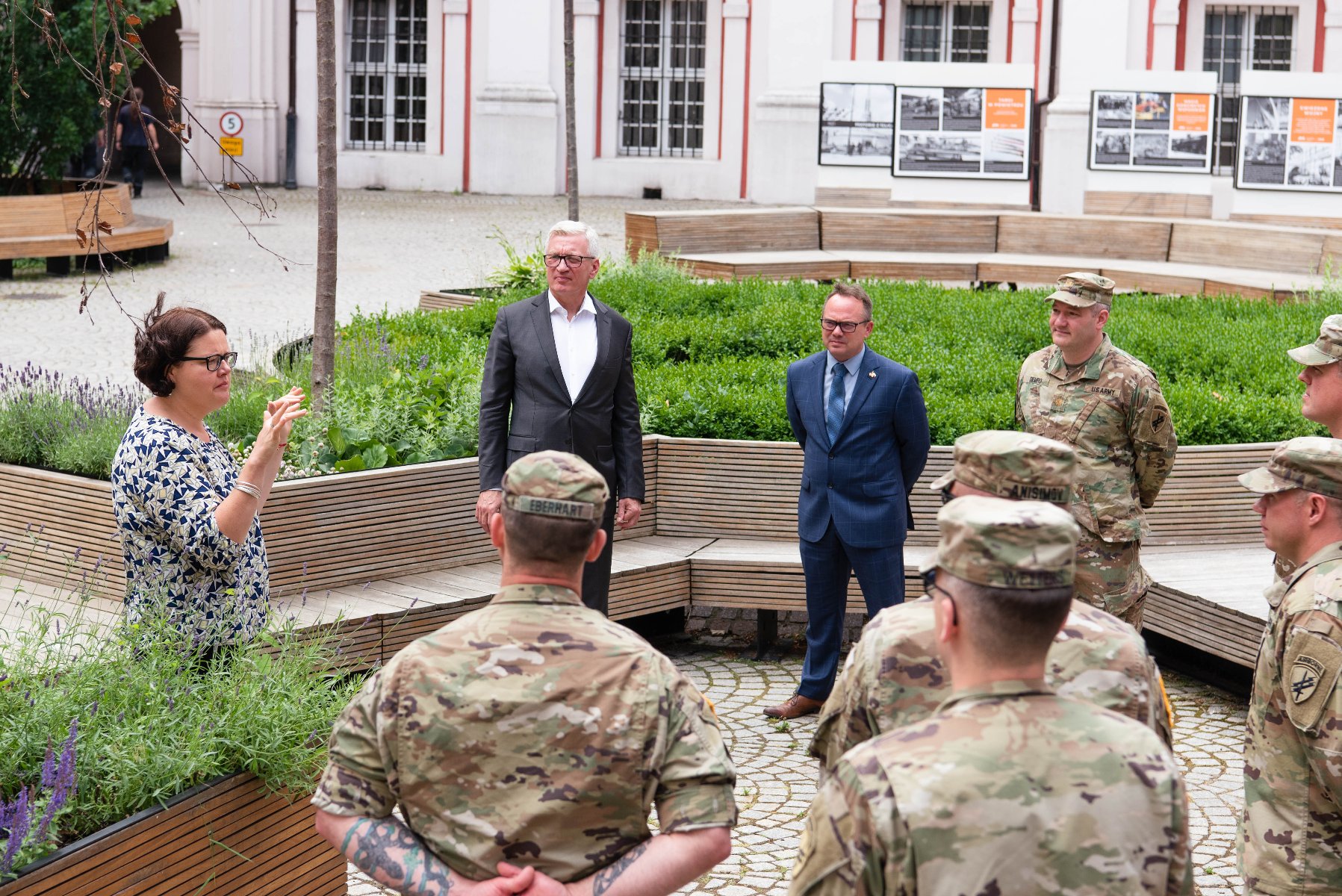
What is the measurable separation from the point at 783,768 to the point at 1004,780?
3.90 meters

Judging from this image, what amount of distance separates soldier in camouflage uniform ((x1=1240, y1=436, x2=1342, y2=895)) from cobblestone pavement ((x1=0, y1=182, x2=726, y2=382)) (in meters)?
7.39

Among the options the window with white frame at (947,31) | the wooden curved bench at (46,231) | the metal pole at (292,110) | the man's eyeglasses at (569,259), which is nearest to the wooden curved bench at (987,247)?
the wooden curved bench at (46,231)

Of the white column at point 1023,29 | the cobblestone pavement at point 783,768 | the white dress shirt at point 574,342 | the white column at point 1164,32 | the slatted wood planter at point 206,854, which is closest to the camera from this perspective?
the slatted wood planter at point 206,854

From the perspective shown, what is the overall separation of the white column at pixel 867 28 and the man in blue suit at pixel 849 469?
74.4ft

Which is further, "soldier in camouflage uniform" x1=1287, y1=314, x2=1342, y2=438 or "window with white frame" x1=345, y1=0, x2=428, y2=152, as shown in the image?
"window with white frame" x1=345, y1=0, x2=428, y2=152

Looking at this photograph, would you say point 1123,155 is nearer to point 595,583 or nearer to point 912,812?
point 595,583

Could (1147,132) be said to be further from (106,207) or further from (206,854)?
(206,854)

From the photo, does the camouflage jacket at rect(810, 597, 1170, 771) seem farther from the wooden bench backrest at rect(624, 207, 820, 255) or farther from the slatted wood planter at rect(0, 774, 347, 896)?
the wooden bench backrest at rect(624, 207, 820, 255)

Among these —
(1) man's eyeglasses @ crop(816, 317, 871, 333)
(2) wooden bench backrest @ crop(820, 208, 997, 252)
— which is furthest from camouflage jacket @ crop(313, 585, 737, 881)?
(2) wooden bench backrest @ crop(820, 208, 997, 252)

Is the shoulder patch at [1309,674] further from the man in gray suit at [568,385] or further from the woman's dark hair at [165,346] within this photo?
the man in gray suit at [568,385]

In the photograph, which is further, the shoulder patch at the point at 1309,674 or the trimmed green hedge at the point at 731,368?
the trimmed green hedge at the point at 731,368

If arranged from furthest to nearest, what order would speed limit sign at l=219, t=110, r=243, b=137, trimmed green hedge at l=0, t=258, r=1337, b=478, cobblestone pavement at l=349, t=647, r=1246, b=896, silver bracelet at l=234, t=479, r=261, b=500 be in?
1. speed limit sign at l=219, t=110, r=243, b=137
2. trimmed green hedge at l=0, t=258, r=1337, b=478
3. cobblestone pavement at l=349, t=647, r=1246, b=896
4. silver bracelet at l=234, t=479, r=261, b=500

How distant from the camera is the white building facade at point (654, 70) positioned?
90.6ft

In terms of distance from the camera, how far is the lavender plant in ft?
12.3
